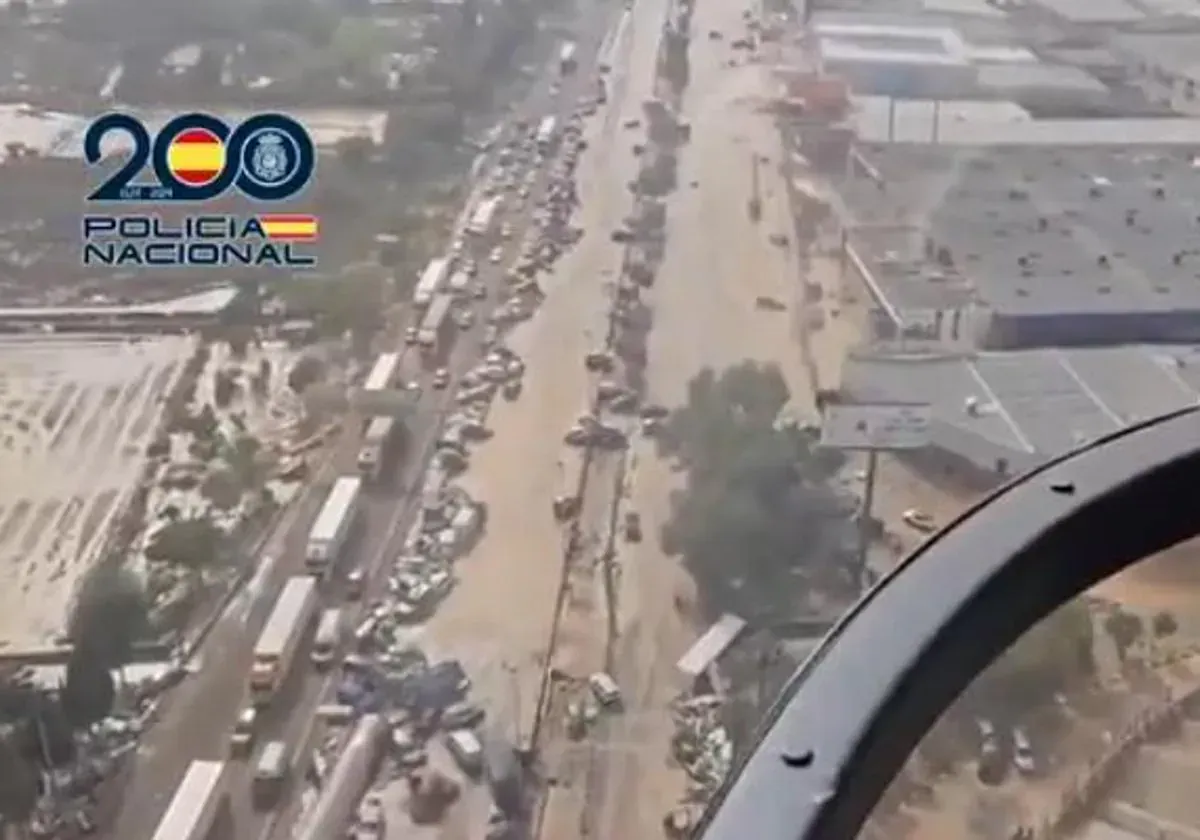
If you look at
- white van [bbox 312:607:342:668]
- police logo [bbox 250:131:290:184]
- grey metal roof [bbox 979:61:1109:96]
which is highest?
police logo [bbox 250:131:290:184]

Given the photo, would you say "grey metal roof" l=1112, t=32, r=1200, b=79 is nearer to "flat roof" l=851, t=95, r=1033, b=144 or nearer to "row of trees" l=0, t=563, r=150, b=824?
"flat roof" l=851, t=95, r=1033, b=144

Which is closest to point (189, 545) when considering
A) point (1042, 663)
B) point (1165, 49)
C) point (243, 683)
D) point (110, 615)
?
point (110, 615)

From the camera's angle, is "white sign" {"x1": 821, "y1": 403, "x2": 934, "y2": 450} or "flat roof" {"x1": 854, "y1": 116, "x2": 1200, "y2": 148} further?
"flat roof" {"x1": 854, "y1": 116, "x2": 1200, "y2": 148}

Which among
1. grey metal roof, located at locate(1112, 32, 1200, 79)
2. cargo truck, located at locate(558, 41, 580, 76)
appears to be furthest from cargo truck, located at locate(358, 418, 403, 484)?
grey metal roof, located at locate(1112, 32, 1200, 79)

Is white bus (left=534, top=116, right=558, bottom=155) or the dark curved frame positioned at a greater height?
the dark curved frame

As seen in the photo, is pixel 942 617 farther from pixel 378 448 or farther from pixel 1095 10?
pixel 1095 10

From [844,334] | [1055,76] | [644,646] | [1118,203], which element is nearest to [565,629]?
[644,646]

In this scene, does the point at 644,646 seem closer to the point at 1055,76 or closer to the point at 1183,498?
the point at 1183,498
